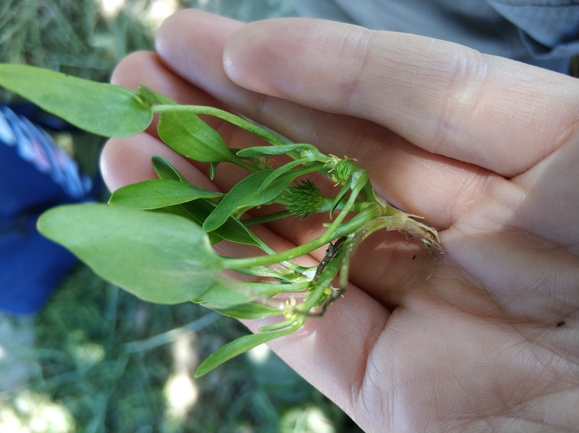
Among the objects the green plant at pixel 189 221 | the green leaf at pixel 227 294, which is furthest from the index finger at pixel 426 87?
the green leaf at pixel 227 294

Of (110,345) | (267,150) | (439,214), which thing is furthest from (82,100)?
(110,345)

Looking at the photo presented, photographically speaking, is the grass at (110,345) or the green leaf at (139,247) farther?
the grass at (110,345)

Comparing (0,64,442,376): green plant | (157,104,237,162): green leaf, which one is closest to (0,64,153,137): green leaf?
(0,64,442,376): green plant

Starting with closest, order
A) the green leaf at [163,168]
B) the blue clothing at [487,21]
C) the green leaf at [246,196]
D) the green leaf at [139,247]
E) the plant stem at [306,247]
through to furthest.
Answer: the green leaf at [139,247] → the plant stem at [306,247] → the green leaf at [246,196] → the green leaf at [163,168] → the blue clothing at [487,21]

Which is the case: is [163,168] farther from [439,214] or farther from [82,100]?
[439,214]

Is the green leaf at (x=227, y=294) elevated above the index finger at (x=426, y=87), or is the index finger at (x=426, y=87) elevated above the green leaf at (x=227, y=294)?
the index finger at (x=426, y=87)

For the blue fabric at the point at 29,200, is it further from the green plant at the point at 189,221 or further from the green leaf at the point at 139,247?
the green leaf at the point at 139,247

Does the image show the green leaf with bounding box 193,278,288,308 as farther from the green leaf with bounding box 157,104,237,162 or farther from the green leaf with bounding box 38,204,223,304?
the green leaf with bounding box 157,104,237,162
